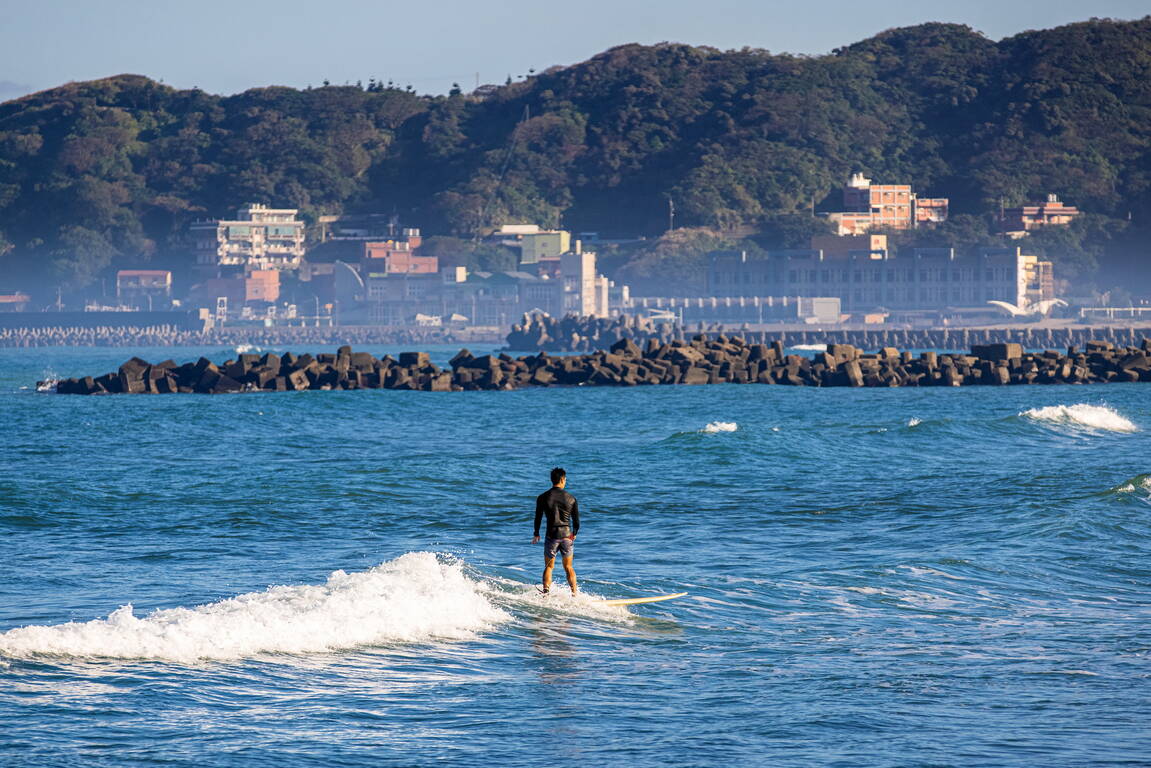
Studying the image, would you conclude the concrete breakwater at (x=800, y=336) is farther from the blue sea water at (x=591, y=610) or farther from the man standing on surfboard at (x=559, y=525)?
the man standing on surfboard at (x=559, y=525)

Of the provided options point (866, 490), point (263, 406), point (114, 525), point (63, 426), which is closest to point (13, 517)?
point (114, 525)

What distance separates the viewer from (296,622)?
15211 millimetres

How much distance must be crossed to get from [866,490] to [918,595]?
10.0 meters

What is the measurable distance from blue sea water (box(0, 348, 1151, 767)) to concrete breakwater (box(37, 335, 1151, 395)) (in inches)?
1103

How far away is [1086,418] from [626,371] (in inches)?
1051

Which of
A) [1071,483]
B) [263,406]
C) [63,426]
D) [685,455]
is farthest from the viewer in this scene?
[263,406]

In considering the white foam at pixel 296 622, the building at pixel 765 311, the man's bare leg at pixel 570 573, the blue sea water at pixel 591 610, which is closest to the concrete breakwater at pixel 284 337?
the building at pixel 765 311

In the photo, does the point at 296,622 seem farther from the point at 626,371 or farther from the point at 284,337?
the point at 284,337

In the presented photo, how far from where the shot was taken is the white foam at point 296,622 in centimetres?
1413

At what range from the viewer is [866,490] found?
1092 inches

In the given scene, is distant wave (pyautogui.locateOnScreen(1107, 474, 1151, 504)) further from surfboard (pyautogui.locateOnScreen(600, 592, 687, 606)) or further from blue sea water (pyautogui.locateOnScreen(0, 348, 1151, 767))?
surfboard (pyautogui.locateOnScreen(600, 592, 687, 606))

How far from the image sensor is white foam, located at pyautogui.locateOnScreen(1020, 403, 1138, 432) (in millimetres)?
40594

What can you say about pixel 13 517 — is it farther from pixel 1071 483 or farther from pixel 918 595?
pixel 1071 483

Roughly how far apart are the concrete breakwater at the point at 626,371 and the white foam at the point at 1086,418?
884 inches
